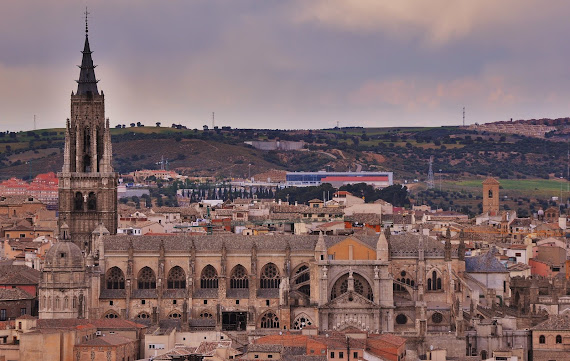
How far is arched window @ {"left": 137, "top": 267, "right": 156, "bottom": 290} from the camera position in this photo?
4355 inches

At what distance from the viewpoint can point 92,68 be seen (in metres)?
124

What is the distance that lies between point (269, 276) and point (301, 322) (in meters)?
5.95

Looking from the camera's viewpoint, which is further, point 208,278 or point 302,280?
point 208,278

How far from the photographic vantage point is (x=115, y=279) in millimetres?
110375

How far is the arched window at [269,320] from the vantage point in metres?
106

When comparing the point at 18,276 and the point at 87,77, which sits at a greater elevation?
the point at 87,77

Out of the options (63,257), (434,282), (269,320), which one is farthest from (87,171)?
(434,282)

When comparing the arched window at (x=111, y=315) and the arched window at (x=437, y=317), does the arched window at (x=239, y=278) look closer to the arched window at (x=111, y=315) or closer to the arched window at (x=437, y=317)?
the arched window at (x=111, y=315)

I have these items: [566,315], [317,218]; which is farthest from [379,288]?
[317,218]

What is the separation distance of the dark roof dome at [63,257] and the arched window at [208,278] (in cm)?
818

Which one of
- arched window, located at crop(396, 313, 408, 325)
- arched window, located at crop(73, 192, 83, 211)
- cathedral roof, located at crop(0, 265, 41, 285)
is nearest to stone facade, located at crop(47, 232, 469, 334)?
arched window, located at crop(396, 313, 408, 325)

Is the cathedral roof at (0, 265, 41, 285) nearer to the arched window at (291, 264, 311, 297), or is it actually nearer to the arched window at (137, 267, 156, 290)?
the arched window at (137, 267, 156, 290)

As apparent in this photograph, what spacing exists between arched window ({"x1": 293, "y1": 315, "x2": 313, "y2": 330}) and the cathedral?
0.23 feet

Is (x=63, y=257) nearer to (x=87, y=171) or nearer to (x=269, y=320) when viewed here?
(x=269, y=320)
